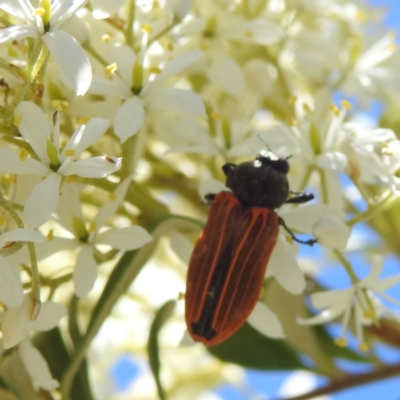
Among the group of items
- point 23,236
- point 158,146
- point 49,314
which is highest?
point 23,236

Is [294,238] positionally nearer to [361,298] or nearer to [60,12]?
[361,298]

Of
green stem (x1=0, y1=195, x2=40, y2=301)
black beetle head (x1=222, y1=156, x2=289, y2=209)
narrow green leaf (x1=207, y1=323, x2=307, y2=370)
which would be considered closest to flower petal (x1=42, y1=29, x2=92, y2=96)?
green stem (x1=0, y1=195, x2=40, y2=301)

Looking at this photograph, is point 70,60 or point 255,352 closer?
point 70,60

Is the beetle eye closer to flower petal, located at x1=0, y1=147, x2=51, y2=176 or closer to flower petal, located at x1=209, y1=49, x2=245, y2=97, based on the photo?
flower petal, located at x1=209, y1=49, x2=245, y2=97

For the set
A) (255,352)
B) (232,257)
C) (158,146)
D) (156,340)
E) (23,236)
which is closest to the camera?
(23,236)

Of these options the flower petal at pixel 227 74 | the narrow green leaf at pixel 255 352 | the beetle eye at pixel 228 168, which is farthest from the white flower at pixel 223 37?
the narrow green leaf at pixel 255 352

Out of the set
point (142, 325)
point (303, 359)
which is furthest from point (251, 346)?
point (142, 325)

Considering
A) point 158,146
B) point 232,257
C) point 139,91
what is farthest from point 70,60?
point 158,146

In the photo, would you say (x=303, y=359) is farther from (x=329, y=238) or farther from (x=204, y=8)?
(x=204, y=8)
